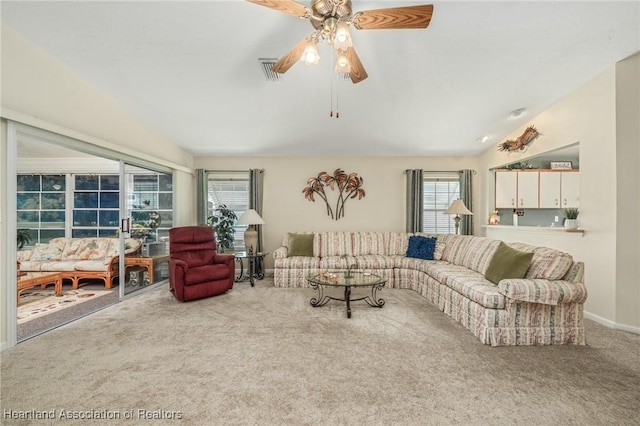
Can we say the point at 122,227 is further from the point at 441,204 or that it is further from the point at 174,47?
the point at 441,204

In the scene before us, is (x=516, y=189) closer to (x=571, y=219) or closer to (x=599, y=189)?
(x=571, y=219)

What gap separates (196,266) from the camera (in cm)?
416

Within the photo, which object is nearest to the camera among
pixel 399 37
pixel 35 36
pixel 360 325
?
pixel 35 36

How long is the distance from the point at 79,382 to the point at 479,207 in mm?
6258

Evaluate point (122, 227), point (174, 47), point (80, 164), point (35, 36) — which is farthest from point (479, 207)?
point (80, 164)

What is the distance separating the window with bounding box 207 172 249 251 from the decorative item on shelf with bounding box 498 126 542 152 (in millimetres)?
4751

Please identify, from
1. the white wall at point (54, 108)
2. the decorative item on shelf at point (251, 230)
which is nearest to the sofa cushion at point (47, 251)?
the white wall at point (54, 108)

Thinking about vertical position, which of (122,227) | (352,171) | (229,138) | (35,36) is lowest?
(122,227)

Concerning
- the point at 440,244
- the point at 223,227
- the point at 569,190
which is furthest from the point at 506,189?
the point at 223,227

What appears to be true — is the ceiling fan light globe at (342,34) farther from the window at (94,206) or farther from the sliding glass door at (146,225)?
the window at (94,206)

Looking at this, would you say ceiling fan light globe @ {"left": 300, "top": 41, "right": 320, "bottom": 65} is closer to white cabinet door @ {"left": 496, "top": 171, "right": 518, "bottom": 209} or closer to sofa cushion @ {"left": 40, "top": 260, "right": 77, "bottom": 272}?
white cabinet door @ {"left": 496, "top": 171, "right": 518, "bottom": 209}

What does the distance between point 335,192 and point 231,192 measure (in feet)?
7.12

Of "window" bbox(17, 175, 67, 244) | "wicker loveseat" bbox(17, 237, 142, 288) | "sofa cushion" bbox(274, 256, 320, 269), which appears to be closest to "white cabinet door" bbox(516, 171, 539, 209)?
"sofa cushion" bbox(274, 256, 320, 269)

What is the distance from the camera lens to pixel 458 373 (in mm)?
2092
